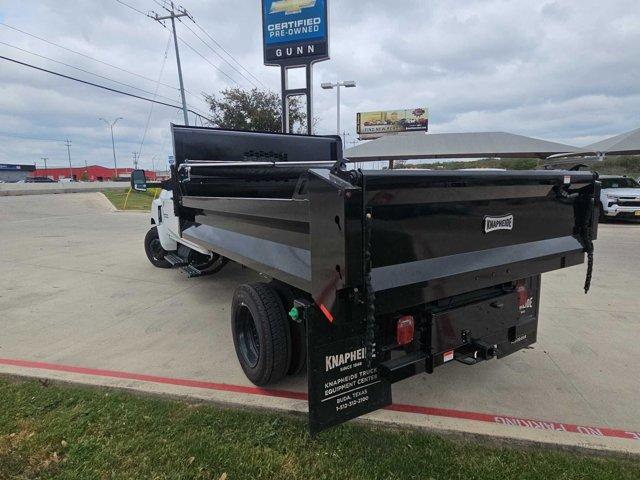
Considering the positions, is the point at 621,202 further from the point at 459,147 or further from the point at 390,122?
the point at 390,122

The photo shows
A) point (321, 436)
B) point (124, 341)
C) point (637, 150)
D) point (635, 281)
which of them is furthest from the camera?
point (637, 150)

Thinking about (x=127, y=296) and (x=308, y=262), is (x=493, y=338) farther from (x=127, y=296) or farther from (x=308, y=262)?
(x=127, y=296)

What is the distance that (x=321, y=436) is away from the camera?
258 centimetres

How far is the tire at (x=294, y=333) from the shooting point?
290 cm

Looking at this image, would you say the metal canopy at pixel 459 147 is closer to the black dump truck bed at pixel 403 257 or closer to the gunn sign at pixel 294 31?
the gunn sign at pixel 294 31

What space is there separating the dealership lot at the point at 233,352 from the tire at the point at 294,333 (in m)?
0.24

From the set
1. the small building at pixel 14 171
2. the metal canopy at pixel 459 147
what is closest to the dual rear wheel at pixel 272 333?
the metal canopy at pixel 459 147

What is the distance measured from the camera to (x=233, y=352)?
12.5ft

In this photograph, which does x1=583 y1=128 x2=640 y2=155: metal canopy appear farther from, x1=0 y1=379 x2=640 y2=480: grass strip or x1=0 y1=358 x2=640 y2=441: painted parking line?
x1=0 y1=379 x2=640 y2=480: grass strip

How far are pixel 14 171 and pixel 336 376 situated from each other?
112 metres

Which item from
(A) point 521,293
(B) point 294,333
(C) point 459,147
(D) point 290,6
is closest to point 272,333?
(B) point 294,333

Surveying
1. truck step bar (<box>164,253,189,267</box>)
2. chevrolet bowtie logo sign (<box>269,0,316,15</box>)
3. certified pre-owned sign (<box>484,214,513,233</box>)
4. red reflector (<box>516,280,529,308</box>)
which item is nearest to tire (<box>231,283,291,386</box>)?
certified pre-owned sign (<box>484,214,513,233</box>)

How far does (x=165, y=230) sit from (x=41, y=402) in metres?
3.84

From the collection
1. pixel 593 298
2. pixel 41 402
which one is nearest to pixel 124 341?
pixel 41 402
